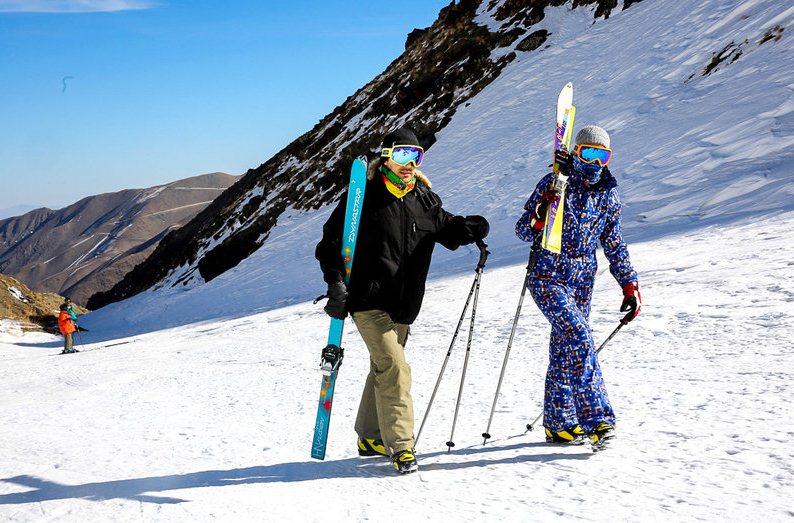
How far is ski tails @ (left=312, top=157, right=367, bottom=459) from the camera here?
4512 millimetres

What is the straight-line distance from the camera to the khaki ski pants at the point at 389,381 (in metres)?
4.48

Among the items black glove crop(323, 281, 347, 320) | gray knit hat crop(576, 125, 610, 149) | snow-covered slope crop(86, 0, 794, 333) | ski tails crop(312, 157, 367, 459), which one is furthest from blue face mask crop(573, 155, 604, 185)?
snow-covered slope crop(86, 0, 794, 333)

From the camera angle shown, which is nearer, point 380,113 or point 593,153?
point 593,153

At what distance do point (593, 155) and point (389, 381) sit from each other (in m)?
2.02

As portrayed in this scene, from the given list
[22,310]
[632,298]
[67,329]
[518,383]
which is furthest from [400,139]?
[22,310]

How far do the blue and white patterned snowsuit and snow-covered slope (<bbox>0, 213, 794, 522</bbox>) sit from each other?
0.32m

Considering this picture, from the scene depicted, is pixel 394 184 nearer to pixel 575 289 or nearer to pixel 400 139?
pixel 400 139

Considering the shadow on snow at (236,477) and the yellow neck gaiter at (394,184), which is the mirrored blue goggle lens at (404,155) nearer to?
the yellow neck gaiter at (394,184)

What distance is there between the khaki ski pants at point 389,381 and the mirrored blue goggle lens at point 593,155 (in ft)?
5.57

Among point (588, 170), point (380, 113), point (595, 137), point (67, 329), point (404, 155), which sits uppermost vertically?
point (380, 113)

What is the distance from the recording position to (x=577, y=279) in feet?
15.5

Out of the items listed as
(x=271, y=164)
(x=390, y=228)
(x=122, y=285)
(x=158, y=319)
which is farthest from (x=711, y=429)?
(x=122, y=285)

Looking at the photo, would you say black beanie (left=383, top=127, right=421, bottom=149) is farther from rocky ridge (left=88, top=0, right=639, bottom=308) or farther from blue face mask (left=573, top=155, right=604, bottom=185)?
rocky ridge (left=88, top=0, right=639, bottom=308)

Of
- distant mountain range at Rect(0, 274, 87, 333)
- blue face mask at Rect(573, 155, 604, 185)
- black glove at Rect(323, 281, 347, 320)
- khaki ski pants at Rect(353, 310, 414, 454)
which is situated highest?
blue face mask at Rect(573, 155, 604, 185)
